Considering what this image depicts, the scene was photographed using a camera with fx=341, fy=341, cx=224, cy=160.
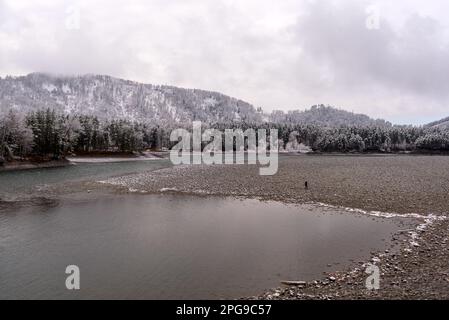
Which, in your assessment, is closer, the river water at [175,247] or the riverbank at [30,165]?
the river water at [175,247]

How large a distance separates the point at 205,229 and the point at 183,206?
34.0ft

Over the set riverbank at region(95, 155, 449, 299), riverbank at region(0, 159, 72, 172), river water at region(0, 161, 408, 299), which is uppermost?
riverbank at region(0, 159, 72, 172)

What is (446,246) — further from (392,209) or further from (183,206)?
(183,206)

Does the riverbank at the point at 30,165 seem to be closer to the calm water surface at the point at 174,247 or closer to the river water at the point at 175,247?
the river water at the point at 175,247

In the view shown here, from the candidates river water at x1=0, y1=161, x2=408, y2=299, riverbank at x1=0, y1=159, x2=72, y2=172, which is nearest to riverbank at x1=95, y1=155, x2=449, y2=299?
river water at x1=0, y1=161, x2=408, y2=299

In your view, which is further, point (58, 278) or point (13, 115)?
point (13, 115)

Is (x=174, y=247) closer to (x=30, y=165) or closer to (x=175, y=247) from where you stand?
(x=175, y=247)

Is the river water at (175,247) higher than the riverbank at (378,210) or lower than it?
lower

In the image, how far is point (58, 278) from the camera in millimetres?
19094

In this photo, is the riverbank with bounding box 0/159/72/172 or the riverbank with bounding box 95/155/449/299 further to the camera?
the riverbank with bounding box 0/159/72/172

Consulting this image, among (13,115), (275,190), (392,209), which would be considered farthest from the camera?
(13,115)

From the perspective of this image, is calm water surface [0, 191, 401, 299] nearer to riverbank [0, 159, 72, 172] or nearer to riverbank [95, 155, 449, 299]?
riverbank [95, 155, 449, 299]

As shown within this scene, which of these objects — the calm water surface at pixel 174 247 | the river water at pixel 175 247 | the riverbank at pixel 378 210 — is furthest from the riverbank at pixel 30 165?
the calm water surface at pixel 174 247

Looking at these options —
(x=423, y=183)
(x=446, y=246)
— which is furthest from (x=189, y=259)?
Result: (x=423, y=183)
